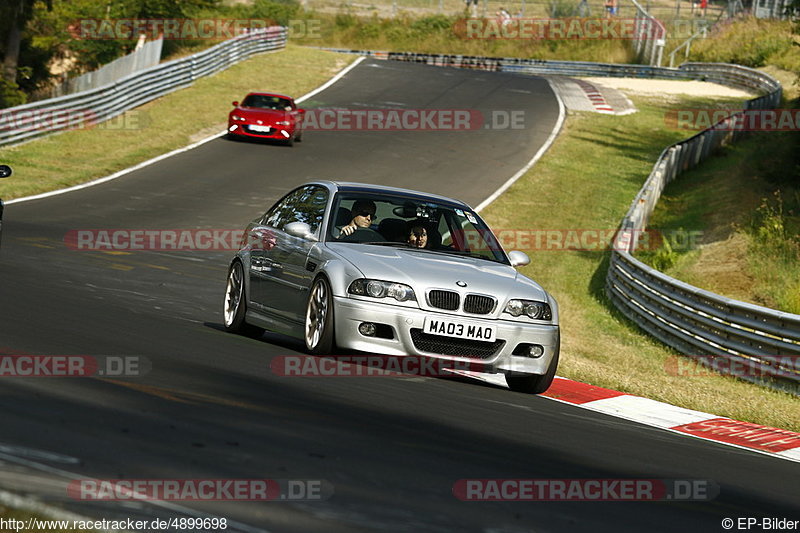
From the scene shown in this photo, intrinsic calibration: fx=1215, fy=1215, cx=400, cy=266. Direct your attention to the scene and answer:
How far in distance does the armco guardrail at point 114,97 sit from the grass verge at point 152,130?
284 millimetres

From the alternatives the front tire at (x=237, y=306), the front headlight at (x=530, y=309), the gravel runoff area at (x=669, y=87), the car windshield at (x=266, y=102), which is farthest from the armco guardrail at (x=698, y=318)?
the gravel runoff area at (x=669, y=87)

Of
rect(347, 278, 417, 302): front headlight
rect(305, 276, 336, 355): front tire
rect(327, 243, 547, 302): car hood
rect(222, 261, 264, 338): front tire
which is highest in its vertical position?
rect(327, 243, 547, 302): car hood

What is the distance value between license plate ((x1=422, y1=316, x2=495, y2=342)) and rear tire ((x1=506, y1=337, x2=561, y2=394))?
630 mm

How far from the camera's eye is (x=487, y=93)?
45969 millimetres

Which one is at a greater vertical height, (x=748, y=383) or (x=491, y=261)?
(x=491, y=261)

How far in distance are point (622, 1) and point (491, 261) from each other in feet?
290

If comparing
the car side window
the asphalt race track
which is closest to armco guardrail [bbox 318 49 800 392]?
the asphalt race track

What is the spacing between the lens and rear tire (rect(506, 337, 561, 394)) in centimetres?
963

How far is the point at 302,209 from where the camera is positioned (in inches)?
425

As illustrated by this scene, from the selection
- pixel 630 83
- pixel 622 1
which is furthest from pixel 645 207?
pixel 622 1

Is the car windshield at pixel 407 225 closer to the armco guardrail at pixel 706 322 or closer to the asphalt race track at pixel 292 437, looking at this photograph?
the asphalt race track at pixel 292 437

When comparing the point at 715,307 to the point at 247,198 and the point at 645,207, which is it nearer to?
the point at 645,207

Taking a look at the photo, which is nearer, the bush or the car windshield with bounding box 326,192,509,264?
the car windshield with bounding box 326,192,509,264

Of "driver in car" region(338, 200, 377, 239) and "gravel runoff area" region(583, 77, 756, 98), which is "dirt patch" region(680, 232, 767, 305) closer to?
"driver in car" region(338, 200, 377, 239)
